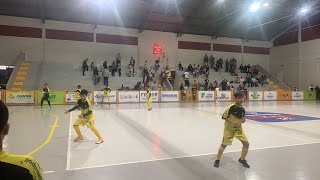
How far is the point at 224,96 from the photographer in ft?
92.9

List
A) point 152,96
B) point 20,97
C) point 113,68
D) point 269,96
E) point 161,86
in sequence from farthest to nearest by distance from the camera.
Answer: point 269,96
point 113,68
point 161,86
point 152,96
point 20,97

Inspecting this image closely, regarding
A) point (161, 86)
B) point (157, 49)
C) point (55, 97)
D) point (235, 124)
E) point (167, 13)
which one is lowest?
point (235, 124)

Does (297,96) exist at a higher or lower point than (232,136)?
higher

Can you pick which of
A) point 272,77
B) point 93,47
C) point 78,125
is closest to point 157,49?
point 93,47

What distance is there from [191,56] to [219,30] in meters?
5.00

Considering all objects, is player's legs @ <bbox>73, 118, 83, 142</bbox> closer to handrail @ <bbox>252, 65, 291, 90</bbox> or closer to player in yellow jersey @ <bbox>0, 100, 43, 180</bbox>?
player in yellow jersey @ <bbox>0, 100, 43, 180</bbox>

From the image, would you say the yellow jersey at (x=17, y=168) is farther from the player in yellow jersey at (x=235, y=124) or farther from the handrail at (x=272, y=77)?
the handrail at (x=272, y=77)

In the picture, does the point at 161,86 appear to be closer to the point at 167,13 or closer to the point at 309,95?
the point at 167,13

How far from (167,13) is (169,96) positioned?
9.91m

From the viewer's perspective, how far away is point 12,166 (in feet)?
5.02

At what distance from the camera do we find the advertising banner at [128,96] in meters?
24.4

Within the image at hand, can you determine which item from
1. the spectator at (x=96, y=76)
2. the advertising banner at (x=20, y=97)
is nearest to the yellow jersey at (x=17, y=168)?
the advertising banner at (x=20, y=97)

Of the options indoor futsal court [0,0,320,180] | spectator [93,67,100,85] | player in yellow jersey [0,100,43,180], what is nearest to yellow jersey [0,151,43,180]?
player in yellow jersey [0,100,43,180]

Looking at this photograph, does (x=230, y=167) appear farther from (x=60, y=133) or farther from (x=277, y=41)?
(x=277, y=41)
